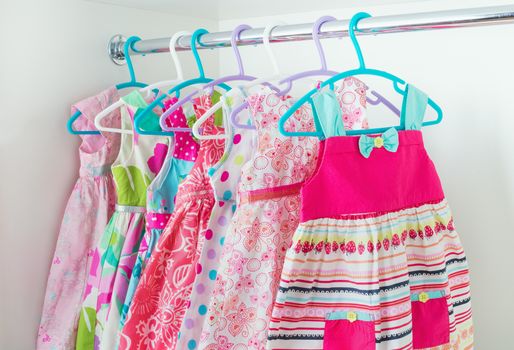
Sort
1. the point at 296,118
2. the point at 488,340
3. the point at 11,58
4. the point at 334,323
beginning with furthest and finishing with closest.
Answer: the point at 488,340 < the point at 11,58 < the point at 296,118 < the point at 334,323

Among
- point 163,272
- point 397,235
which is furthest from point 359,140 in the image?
point 163,272

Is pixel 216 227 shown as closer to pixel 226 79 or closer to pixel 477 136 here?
pixel 226 79

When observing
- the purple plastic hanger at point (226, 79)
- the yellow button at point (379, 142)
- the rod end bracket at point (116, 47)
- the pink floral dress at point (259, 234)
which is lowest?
the pink floral dress at point (259, 234)

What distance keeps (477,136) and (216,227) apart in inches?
22.6

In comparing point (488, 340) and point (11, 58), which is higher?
point (11, 58)

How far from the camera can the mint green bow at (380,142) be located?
3.15 feet

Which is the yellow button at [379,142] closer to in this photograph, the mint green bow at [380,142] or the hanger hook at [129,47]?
the mint green bow at [380,142]

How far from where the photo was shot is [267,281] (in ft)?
3.29

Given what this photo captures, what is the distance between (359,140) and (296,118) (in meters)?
0.14

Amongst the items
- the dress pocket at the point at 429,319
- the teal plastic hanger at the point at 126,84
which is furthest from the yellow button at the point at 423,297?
the teal plastic hanger at the point at 126,84

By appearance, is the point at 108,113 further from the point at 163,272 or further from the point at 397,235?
the point at 397,235

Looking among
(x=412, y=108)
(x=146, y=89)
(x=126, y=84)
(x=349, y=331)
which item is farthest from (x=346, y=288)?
(x=126, y=84)

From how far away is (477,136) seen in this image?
1.31m

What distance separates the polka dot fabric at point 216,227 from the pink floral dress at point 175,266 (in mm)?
32
